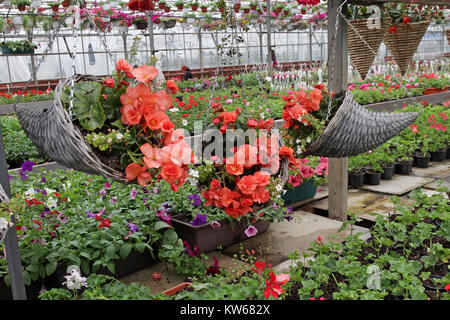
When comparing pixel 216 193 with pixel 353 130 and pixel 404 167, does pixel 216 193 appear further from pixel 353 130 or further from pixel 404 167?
pixel 404 167

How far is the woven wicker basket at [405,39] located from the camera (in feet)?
10.1

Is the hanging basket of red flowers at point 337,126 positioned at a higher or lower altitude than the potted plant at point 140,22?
lower

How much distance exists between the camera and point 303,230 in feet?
10.1

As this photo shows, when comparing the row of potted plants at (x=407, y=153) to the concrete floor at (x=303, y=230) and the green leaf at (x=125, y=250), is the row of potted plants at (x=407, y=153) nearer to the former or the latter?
the concrete floor at (x=303, y=230)

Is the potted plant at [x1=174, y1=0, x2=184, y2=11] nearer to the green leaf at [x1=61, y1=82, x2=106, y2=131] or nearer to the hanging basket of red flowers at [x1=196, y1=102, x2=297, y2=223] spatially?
the hanging basket of red flowers at [x1=196, y1=102, x2=297, y2=223]

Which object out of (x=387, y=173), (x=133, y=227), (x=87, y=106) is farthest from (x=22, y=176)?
(x=387, y=173)

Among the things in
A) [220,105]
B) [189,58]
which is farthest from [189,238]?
[189,58]

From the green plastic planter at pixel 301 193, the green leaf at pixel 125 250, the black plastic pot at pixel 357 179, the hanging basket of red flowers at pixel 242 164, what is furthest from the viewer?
the black plastic pot at pixel 357 179

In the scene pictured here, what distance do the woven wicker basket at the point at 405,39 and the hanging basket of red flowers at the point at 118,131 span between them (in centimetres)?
230

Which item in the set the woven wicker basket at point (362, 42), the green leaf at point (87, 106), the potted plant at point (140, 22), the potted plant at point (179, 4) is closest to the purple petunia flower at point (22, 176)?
the green leaf at point (87, 106)

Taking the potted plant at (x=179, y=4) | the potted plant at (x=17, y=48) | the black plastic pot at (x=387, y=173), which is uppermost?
the potted plant at (x=179, y=4)

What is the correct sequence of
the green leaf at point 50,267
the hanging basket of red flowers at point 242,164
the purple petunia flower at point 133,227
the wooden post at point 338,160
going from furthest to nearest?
the wooden post at point 338,160
the purple petunia flower at point 133,227
the green leaf at point 50,267
the hanging basket of red flowers at point 242,164

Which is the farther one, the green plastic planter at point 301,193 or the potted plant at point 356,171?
the potted plant at point 356,171

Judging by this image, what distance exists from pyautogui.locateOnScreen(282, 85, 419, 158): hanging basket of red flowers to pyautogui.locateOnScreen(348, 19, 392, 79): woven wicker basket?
1068 mm
